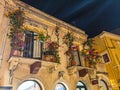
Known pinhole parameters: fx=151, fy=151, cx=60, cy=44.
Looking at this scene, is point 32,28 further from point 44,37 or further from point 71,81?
point 71,81

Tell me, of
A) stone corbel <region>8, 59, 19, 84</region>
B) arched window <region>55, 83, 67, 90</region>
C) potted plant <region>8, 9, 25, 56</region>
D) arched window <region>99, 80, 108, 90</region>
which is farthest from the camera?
arched window <region>99, 80, 108, 90</region>

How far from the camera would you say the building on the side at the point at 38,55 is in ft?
26.3

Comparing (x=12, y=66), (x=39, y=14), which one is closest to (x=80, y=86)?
(x=12, y=66)

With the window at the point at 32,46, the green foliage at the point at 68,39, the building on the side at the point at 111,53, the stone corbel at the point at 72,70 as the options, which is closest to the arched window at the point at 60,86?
the stone corbel at the point at 72,70

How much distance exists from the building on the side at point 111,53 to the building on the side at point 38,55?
127 cm

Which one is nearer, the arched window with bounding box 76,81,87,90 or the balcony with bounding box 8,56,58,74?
the balcony with bounding box 8,56,58,74

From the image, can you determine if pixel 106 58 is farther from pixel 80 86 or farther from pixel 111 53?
pixel 80 86

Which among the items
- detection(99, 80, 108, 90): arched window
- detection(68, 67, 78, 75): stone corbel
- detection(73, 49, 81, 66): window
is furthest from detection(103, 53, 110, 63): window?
detection(68, 67, 78, 75): stone corbel

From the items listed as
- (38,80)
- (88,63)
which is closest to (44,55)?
(38,80)

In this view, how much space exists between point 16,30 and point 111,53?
10.1m

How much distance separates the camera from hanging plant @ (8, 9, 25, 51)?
8.20 metres

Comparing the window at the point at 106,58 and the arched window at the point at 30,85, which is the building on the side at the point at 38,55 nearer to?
the arched window at the point at 30,85

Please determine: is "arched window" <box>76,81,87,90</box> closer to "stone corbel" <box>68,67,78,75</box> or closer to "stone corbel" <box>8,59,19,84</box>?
"stone corbel" <box>68,67,78,75</box>

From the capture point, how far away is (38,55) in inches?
381
